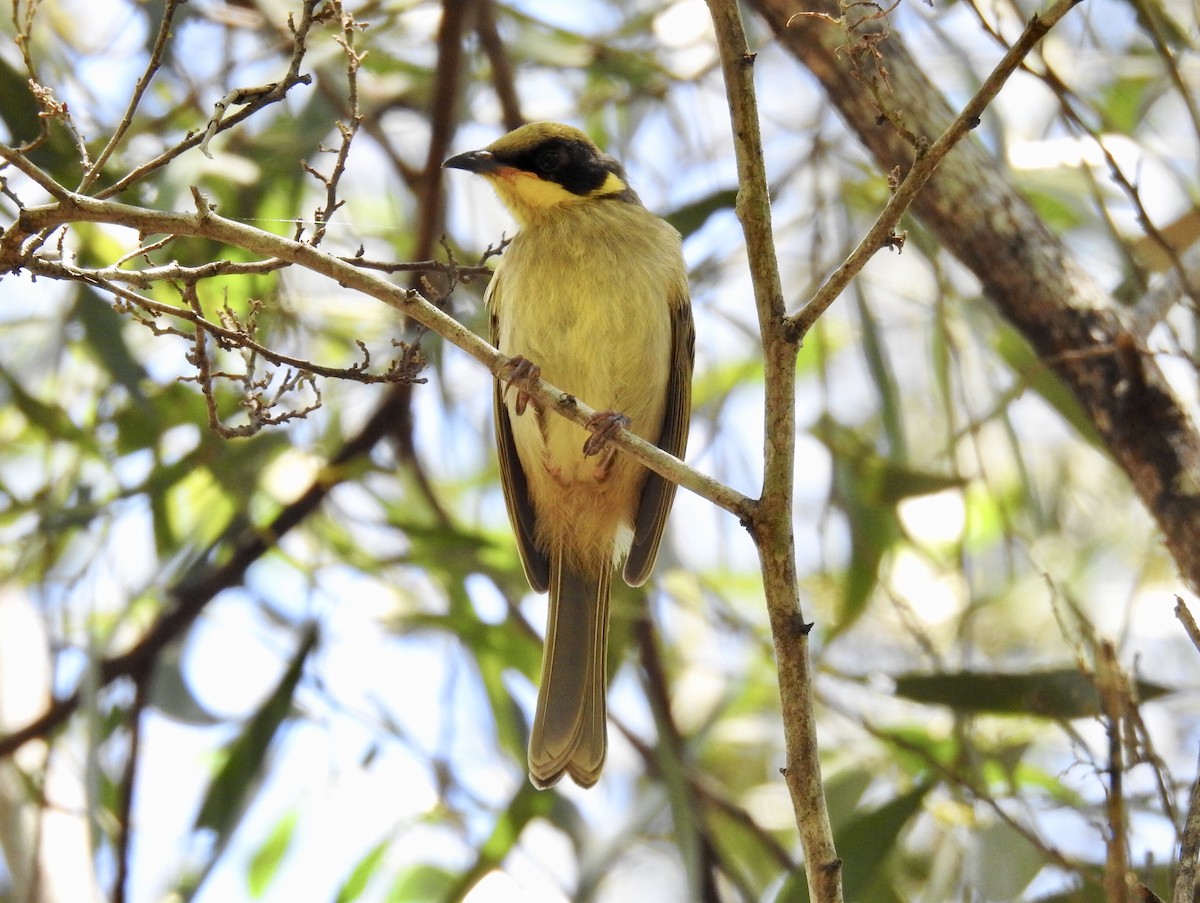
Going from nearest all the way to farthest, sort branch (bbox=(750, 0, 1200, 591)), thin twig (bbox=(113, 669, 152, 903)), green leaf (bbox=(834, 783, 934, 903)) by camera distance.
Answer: branch (bbox=(750, 0, 1200, 591))
green leaf (bbox=(834, 783, 934, 903))
thin twig (bbox=(113, 669, 152, 903))

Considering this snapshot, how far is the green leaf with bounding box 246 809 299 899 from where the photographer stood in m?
4.93

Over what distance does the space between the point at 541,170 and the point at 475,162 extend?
0.75 feet

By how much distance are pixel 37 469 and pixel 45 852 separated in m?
1.90

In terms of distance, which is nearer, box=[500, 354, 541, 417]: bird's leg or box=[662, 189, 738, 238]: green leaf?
box=[500, 354, 541, 417]: bird's leg

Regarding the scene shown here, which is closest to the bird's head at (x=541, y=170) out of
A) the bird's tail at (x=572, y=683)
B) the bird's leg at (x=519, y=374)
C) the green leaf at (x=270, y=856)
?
the bird's tail at (x=572, y=683)

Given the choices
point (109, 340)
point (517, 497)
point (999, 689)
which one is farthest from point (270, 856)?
point (999, 689)

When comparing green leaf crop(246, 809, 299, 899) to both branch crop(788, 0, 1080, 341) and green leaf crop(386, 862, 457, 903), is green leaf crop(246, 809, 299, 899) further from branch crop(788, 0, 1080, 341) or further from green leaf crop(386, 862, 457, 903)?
branch crop(788, 0, 1080, 341)

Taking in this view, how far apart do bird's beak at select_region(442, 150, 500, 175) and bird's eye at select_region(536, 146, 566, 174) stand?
133 millimetres

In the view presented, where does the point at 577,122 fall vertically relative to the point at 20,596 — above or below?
above

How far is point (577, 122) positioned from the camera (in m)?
5.53

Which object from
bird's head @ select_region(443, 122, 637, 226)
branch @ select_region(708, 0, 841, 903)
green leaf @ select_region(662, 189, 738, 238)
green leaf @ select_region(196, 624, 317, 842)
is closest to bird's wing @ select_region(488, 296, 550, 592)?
bird's head @ select_region(443, 122, 637, 226)

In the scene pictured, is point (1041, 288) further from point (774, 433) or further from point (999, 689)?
point (774, 433)

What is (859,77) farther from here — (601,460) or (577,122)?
(577,122)

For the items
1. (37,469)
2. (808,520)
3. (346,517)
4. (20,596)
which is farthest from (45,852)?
(808,520)
